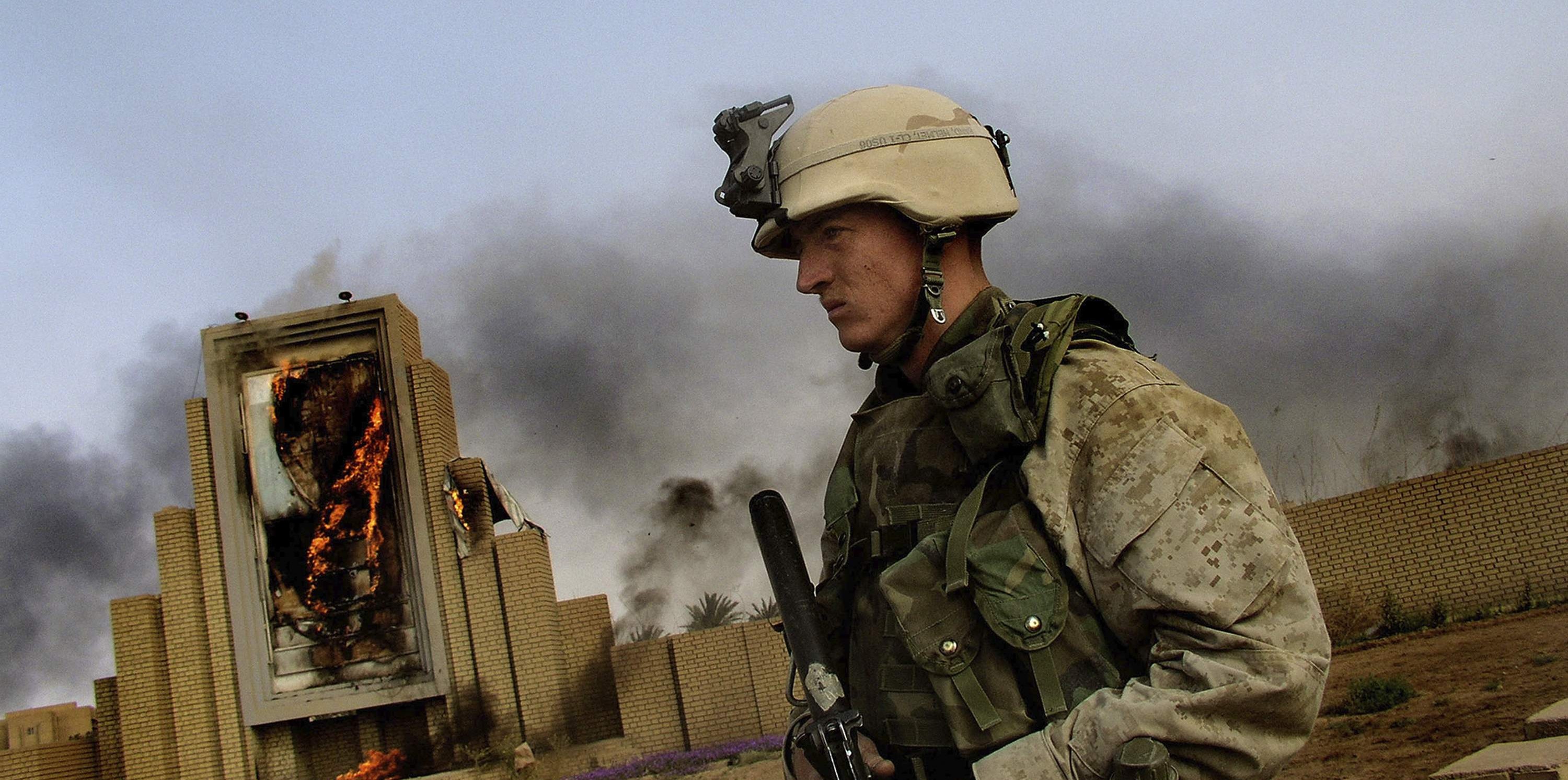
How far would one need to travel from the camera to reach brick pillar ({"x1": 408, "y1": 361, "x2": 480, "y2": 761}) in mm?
18516

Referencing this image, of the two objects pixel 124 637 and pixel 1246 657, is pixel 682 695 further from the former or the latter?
pixel 1246 657

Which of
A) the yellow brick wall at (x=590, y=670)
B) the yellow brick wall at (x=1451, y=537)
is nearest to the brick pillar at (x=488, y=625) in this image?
the yellow brick wall at (x=590, y=670)

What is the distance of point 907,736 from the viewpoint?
2252mm

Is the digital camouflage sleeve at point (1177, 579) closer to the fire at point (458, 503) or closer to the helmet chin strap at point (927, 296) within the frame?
the helmet chin strap at point (927, 296)

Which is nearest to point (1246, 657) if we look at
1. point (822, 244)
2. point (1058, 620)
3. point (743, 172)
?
point (1058, 620)

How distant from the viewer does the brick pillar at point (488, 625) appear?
18359 millimetres

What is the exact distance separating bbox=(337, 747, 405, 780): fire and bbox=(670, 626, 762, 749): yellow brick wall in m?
4.70

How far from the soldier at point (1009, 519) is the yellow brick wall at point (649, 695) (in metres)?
15.8

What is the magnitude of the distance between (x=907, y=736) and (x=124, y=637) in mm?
20554

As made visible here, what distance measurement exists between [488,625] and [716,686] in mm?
3685

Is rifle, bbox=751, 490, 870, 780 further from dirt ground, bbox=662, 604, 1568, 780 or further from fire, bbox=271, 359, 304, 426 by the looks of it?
fire, bbox=271, 359, 304, 426

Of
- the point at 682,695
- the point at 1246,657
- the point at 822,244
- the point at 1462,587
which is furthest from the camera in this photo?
the point at 682,695

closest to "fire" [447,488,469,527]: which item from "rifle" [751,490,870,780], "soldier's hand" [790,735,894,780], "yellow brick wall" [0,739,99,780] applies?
"yellow brick wall" [0,739,99,780]

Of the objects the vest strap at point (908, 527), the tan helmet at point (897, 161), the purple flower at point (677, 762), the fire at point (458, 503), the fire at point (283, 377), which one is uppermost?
the fire at point (283, 377)
